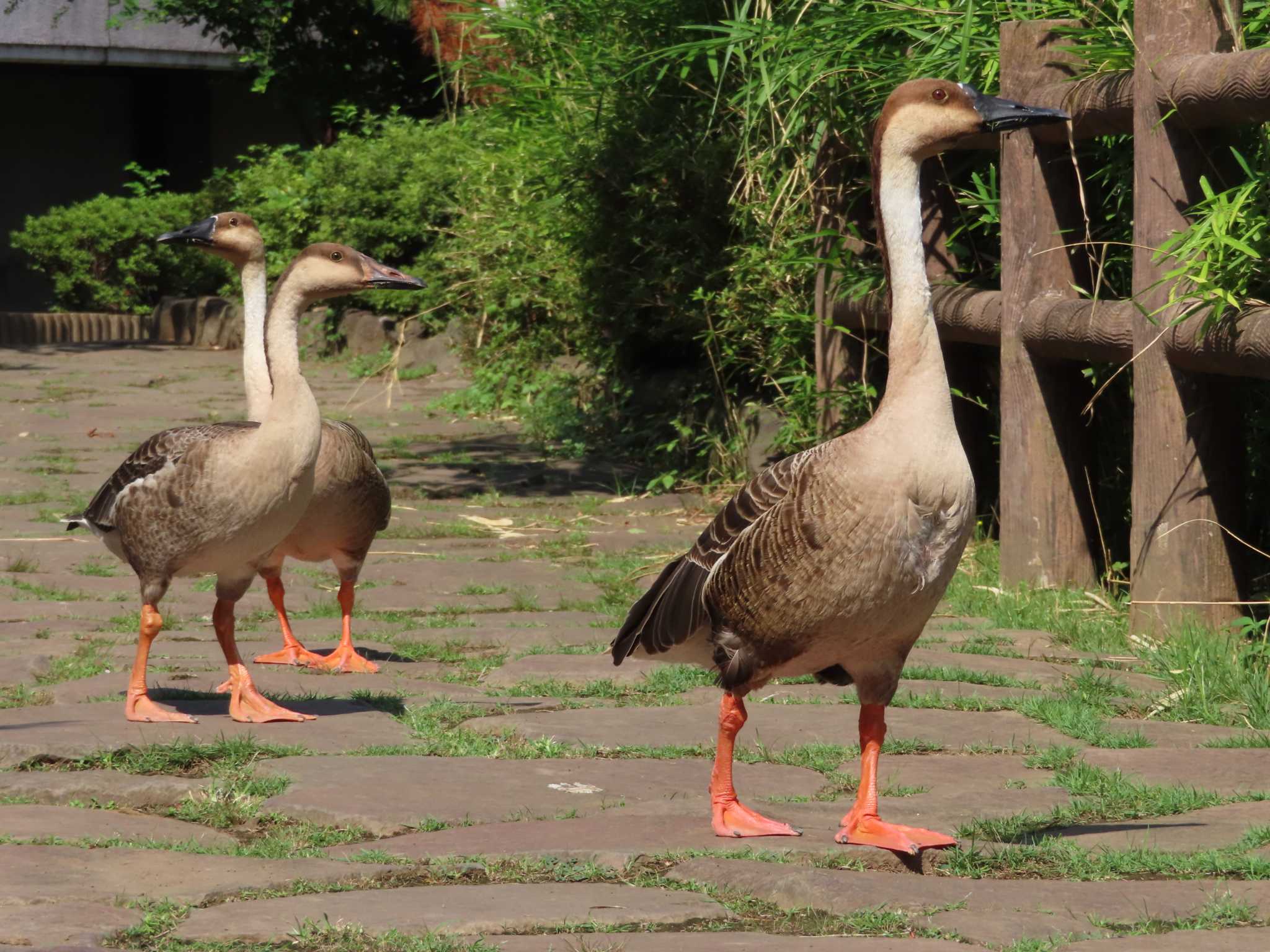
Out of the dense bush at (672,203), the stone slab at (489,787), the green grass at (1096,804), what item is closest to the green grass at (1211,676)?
the green grass at (1096,804)

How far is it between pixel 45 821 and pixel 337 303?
1307cm

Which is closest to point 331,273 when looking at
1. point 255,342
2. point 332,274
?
point 332,274

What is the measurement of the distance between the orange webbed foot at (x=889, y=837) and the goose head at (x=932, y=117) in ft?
5.13

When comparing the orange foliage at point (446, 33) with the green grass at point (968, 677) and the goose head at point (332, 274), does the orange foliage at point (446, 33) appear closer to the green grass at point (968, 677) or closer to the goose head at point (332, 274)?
the goose head at point (332, 274)

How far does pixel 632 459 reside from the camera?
34.0ft

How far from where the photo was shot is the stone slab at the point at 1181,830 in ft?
11.1

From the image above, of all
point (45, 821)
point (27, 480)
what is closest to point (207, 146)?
point (27, 480)

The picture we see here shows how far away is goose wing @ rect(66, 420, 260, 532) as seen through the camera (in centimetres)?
484

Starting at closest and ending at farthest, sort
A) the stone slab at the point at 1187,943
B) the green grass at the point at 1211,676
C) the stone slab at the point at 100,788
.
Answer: the stone slab at the point at 1187,943, the stone slab at the point at 100,788, the green grass at the point at 1211,676

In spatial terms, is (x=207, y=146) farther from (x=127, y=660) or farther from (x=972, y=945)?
(x=972, y=945)

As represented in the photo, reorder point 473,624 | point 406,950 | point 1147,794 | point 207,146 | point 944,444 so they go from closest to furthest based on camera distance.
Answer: point 406,950 < point 944,444 < point 1147,794 < point 473,624 < point 207,146

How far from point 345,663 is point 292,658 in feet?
0.87

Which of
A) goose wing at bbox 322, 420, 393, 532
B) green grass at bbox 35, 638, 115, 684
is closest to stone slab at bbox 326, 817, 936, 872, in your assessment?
green grass at bbox 35, 638, 115, 684

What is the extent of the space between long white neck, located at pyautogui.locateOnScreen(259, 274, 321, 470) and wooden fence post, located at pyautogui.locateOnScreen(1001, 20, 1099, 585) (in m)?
2.84
